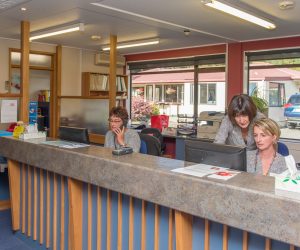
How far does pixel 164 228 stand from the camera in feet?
7.03

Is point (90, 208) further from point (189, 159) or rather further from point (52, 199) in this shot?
point (189, 159)

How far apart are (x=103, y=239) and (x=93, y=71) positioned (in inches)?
233

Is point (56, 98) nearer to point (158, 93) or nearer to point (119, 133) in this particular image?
point (158, 93)

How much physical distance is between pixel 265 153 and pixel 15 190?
100 inches

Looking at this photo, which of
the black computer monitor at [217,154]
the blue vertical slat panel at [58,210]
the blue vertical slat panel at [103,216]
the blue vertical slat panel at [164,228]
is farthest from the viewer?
the blue vertical slat panel at [58,210]

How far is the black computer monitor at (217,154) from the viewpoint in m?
2.00

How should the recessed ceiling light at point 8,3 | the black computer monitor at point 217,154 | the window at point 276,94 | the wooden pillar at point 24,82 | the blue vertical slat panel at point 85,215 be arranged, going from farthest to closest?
the window at point 276,94 < the wooden pillar at point 24,82 < the recessed ceiling light at point 8,3 < the blue vertical slat panel at point 85,215 < the black computer monitor at point 217,154

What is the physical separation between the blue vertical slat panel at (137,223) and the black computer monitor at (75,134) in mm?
1130

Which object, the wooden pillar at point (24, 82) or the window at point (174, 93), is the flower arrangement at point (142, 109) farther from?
the wooden pillar at point (24, 82)

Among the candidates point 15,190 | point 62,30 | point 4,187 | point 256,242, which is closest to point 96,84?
point 62,30

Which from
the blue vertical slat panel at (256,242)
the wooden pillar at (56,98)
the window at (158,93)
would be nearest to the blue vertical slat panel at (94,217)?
the blue vertical slat panel at (256,242)

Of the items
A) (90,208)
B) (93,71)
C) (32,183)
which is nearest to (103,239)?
(90,208)

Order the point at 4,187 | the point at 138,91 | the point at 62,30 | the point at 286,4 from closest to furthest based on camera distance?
the point at 286,4
the point at 4,187
the point at 62,30
the point at 138,91

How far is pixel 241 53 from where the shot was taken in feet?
20.8
